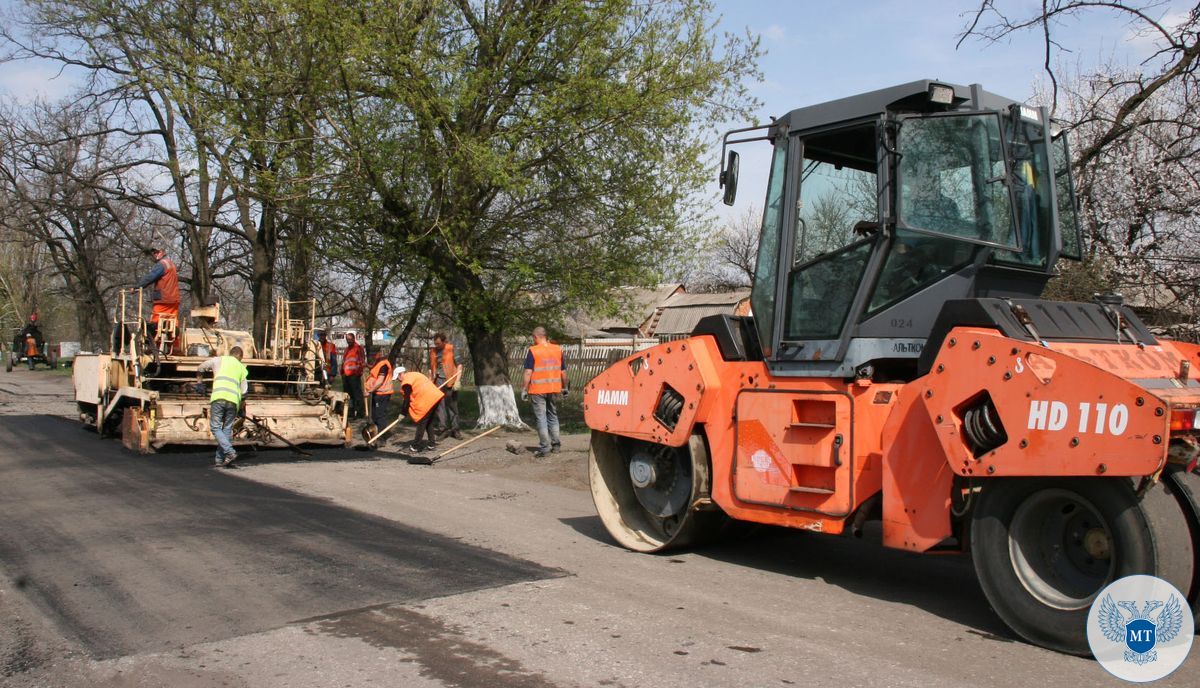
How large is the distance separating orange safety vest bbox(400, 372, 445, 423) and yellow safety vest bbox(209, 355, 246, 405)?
7.40 ft

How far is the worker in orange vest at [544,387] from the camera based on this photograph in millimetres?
12805

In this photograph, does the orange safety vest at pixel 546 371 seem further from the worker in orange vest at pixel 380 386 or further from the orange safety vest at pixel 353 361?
the orange safety vest at pixel 353 361

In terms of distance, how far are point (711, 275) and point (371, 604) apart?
51.5 metres

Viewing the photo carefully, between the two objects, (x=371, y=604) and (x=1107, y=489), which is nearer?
(x=1107, y=489)

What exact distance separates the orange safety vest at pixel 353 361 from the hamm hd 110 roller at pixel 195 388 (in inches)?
93.9

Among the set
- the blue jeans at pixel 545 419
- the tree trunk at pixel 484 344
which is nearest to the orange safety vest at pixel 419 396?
the blue jeans at pixel 545 419

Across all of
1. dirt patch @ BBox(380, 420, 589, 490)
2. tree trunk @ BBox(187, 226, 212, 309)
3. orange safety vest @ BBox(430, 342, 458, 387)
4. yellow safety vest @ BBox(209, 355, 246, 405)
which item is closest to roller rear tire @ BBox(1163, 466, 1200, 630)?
dirt patch @ BBox(380, 420, 589, 490)

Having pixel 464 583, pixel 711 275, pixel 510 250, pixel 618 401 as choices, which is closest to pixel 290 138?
pixel 510 250

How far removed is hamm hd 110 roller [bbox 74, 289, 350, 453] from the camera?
43.1 ft

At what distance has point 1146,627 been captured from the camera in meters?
4.47

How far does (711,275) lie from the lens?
184 feet

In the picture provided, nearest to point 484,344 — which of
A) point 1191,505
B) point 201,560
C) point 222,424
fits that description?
point 222,424

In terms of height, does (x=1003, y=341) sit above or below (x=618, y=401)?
above

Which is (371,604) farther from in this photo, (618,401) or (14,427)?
(14,427)
